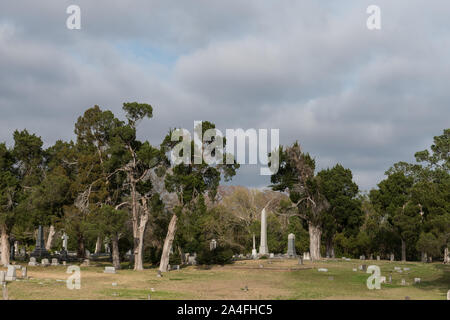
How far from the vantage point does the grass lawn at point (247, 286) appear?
22547 mm

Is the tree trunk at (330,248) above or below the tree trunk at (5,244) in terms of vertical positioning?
below

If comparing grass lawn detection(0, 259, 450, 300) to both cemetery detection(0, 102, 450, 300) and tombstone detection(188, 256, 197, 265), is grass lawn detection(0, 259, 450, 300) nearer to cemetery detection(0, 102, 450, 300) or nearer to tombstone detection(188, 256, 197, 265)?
cemetery detection(0, 102, 450, 300)

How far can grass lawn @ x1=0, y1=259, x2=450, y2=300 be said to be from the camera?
22547mm

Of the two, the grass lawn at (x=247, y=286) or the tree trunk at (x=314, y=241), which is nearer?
the grass lawn at (x=247, y=286)

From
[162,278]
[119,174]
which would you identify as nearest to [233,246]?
[119,174]

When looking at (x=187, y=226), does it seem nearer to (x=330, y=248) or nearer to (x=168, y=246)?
(x=168, y=246)

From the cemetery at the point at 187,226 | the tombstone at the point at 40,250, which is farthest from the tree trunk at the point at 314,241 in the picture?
the tombstone at the point at 40,250

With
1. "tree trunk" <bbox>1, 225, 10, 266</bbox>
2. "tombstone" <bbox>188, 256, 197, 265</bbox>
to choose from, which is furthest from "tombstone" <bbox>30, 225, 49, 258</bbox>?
"tombstone" <bbox>188, 256, 197, 265</bbox>

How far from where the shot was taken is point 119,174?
139 feet

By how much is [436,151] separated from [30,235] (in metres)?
52.5

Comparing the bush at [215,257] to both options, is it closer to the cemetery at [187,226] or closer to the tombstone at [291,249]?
the cemetery at [187,226]

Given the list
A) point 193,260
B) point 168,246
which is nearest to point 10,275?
point 168,246

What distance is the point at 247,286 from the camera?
26.6 metres

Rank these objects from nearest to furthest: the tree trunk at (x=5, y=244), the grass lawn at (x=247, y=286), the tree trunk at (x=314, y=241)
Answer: the grass lawn at (x=247, y=286)
the tree trunk at (x=5, y=244)
the tree trunk at (x=314, y=241)
